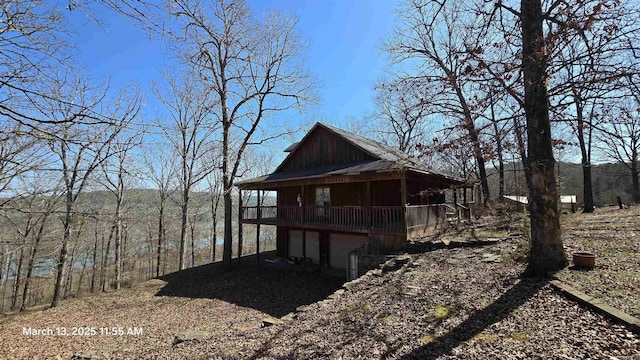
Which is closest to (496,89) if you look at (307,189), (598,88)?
(598,88)

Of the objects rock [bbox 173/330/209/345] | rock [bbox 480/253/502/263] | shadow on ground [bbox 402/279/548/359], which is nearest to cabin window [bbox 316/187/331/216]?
rock [bbox 480/253/502/263]

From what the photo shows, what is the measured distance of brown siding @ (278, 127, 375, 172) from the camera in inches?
596

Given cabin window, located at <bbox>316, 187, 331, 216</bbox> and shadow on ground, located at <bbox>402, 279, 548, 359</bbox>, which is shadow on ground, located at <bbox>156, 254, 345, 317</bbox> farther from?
shadow on ground, located at <bbox>402, 279, 548, 359</bbox>

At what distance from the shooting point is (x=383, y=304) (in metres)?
6.10

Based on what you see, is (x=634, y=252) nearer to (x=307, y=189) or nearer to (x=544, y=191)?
(x=544, y=191)

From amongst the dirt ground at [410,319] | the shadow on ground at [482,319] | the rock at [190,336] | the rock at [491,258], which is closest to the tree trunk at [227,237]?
the dirt ground at [410,319]

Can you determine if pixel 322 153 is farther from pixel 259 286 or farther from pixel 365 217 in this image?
pixel 259 286

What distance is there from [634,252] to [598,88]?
4.52 metres

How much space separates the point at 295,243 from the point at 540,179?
13.8 metres

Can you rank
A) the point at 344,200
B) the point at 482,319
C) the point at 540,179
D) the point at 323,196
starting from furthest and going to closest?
the point at 323,196
the point at 344,200
the point at 540,179
the point at 482,319

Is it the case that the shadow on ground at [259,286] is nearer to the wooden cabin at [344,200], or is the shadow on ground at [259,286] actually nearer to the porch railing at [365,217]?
the wooden cabin at [344,200]

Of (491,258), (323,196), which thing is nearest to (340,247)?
(323,196)

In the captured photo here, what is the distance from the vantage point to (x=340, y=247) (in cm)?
1511

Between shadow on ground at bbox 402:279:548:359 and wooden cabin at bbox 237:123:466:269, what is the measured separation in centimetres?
486
